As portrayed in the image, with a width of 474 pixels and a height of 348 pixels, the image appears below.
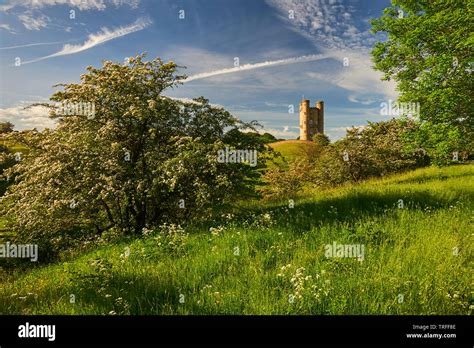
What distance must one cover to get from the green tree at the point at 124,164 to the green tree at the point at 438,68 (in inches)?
281

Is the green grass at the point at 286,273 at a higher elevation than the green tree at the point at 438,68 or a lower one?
lower

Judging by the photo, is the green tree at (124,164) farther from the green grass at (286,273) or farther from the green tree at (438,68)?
the green tree at (438,68)

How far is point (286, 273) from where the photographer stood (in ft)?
16.3

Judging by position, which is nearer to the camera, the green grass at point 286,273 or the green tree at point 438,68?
the green grass at point 286,273

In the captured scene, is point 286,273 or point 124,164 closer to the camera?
point 286,273

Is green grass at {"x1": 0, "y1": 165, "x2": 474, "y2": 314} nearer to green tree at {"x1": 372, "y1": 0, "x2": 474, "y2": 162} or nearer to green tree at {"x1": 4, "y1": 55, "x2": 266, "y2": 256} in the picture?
green tree at {"x1": 4, "y1": 55, "x2": 266, "y2": 256}

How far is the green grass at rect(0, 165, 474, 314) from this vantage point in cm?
412

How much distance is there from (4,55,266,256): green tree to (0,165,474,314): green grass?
2538mm

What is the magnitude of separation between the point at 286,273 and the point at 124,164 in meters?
7.81

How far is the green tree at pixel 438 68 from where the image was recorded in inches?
435

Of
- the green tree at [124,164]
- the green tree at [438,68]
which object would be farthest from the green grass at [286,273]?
the green tree at [438,68]

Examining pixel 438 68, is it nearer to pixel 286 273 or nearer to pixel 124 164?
pixel 286 273

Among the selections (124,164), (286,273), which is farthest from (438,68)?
(124,164)
